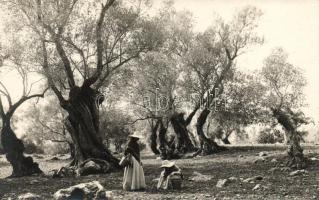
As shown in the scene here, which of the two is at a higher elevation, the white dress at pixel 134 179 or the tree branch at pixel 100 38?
the tree branch at pixel 100 38

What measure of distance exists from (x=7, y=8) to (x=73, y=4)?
3875 millimetres

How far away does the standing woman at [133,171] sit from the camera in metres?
18.2

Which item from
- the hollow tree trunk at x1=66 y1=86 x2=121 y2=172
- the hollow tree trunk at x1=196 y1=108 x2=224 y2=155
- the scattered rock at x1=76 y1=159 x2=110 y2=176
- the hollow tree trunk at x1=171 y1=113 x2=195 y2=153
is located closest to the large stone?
the scattered rock at x1=76 y1=159 x2=110 y2=176

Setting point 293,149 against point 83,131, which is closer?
point 293,149

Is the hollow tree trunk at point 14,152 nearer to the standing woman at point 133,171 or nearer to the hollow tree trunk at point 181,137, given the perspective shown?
the standing woman at point 133,171

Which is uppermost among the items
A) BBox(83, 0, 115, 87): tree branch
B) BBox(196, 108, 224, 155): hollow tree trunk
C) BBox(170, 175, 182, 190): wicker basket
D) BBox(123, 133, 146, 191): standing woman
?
BBox(83, 0, 115, 87): tree branch

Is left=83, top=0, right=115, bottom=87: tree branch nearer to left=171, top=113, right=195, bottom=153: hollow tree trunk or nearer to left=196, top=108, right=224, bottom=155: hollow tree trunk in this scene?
left=196, top=108, right=224, bottom=155: hollow tree trunk

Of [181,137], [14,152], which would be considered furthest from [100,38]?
[181,137]

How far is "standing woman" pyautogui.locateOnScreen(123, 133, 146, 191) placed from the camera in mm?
18188

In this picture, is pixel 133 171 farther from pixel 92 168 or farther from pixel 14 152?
pixel 14 152

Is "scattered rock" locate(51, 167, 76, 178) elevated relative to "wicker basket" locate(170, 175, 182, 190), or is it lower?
elevated

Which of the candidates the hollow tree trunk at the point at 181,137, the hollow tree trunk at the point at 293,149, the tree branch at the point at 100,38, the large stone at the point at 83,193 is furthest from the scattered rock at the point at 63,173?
the hollow tree trunk at the point at 181,137

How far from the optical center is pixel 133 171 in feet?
59.8

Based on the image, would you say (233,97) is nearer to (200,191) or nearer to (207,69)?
(207,69)
